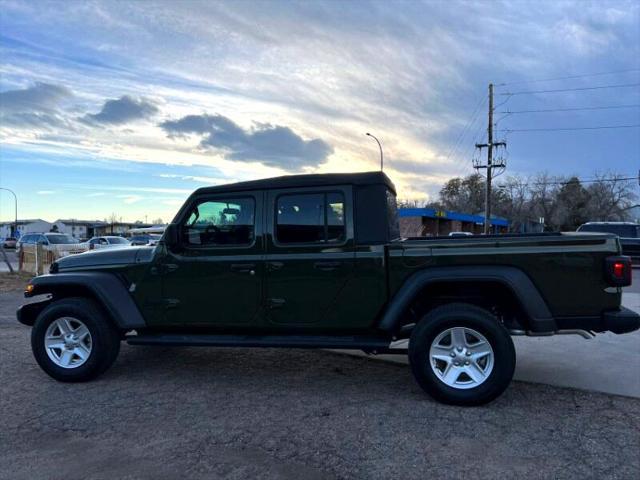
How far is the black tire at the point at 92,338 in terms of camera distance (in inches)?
193

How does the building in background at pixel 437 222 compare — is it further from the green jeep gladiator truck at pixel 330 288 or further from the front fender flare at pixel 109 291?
the front fender flare at pixel 109 291

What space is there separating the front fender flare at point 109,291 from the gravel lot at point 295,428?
656 mm

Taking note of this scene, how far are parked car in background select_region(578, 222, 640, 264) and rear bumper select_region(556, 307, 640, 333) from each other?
1592cm

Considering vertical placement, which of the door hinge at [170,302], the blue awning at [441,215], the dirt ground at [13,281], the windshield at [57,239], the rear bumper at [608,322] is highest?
the blue awning at [441,215]

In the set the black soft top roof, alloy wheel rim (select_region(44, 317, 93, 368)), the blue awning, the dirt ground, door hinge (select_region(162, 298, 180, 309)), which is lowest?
the dirt ground

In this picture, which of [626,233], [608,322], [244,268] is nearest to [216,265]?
[244,268]

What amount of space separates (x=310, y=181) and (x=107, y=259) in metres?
2.23

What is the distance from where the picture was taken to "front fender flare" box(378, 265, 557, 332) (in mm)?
4164

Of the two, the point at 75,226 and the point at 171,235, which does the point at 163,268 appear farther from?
the point at 75,226

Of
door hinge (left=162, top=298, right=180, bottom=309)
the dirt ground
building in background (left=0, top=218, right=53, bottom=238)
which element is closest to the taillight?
door hinge (left=162, top=298, right=180, bottom=309)

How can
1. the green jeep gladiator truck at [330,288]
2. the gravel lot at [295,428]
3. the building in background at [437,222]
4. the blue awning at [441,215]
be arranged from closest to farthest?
the gravel lot at [295,428]
the green jeep gladiator truck at [330,288]
the building in background at [437,222]
the blue awning at [441,215]

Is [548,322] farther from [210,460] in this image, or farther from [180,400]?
[180,400]

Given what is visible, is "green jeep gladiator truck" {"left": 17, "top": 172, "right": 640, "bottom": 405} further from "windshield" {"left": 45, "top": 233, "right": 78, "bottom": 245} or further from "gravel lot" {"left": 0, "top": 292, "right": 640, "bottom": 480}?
"windshield" {"left": 45, "top": 233, "right": 78, "bottom": 245}

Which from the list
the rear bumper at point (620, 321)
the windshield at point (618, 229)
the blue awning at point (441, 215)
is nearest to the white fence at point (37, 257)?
the rear bumper at point (620, 321)
